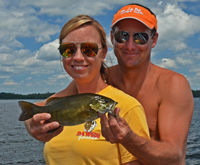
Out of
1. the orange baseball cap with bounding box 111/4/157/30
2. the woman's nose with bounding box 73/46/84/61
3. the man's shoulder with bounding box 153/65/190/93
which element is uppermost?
the orange baseball cap with bounding box 111/4/157/30

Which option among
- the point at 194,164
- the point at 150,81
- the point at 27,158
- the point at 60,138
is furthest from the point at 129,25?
the point at 27,158

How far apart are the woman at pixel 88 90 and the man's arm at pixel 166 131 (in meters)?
0.21

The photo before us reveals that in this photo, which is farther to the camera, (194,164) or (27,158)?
(27,158)

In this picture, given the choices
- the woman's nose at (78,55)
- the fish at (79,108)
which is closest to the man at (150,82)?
the fish at (79,108)

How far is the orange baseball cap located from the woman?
116 centimetres

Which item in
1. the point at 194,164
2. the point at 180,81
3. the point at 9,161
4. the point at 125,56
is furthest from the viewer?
the point at 9,161

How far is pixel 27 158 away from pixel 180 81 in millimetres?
25355

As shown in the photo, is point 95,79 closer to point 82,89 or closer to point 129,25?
point 82,89

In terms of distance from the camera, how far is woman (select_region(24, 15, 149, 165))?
10.8 feet

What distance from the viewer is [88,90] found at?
13.3 ft

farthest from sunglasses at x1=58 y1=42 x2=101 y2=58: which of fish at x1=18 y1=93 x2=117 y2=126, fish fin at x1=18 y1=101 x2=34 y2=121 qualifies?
fish fin at x1=18 y1=101 x2=34 y2=121

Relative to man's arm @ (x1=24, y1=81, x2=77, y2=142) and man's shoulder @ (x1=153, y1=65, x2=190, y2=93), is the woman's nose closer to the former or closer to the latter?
man's arm @ (x1=24, y1=81, x2=77, y2=142)

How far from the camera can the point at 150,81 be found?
534cm

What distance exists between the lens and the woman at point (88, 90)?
330 cm
